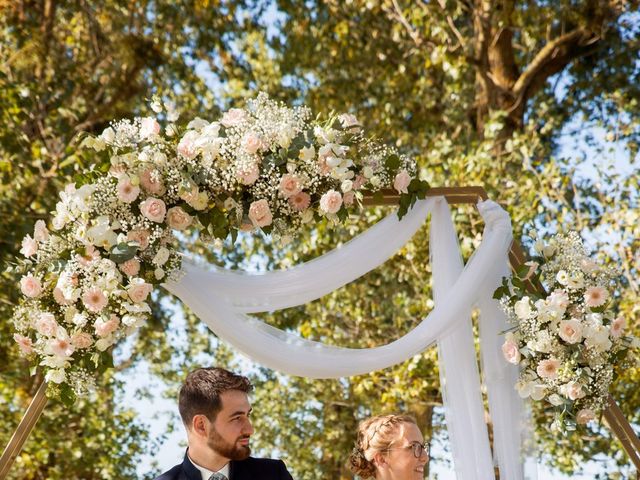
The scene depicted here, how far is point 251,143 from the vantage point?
4.07 m

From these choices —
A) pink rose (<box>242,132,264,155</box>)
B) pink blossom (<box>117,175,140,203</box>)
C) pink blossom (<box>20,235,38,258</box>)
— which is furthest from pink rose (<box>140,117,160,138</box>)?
pink blossom (<box>20,235,38,258</box>)

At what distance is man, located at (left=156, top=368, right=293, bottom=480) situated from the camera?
12.0 feet

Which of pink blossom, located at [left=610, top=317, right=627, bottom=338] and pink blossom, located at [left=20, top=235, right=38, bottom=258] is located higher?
pink blossom, located at [left=610, top=317, right=627, bottom=338]

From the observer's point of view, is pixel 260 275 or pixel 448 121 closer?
pixel 260 275

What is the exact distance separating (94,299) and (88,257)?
183 mm

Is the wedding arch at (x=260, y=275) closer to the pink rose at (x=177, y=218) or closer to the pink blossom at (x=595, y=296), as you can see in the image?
the pink rose at (x=177, y=218)

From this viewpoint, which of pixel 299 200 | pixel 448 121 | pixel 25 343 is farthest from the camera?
pixel 448 121

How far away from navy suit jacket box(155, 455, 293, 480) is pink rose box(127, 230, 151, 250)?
0.90 m

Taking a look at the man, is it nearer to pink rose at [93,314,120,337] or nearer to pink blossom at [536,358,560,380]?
pink rose at [93,314,120,337]

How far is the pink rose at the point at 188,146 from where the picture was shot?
4047 mm

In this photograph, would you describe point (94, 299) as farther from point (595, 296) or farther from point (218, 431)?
point (595, 296)

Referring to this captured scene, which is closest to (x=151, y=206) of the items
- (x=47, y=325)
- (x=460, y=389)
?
(x=47, y=325)

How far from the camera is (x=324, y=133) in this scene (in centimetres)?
420

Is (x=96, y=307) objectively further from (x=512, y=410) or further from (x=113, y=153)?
(x=512, y=410)
